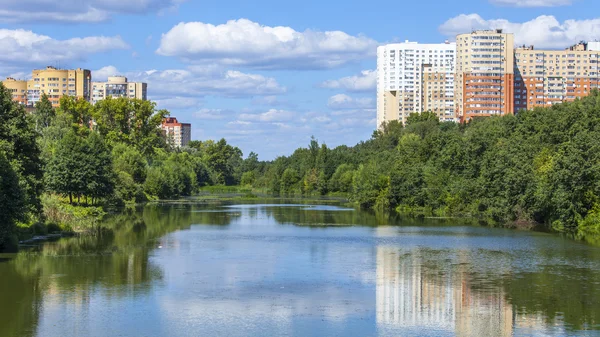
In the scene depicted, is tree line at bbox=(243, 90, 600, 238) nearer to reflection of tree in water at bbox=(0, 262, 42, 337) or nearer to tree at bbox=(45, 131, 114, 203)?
tree at bbox=(45, 131, 114, 203)

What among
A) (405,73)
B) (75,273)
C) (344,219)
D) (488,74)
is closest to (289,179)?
(405,73)

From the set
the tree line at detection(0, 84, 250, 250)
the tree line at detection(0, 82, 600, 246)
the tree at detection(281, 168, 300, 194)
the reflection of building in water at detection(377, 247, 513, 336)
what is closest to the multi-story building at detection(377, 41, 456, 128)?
the tree at detection(281, 168, 300, 194)

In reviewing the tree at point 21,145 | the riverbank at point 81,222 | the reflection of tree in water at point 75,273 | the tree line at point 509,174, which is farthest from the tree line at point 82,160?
the tree line at point 509,174

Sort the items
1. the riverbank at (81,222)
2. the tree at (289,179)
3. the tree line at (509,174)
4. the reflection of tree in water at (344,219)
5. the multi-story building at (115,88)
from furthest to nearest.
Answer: the multi-story building at (115,88) → the tree at (289,179) → the reflection of tree in water at (344,219) → the tree line at (509,174) → the riverbank at (81,222)

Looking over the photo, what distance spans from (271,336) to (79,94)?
521 ft

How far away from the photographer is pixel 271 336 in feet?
70.7

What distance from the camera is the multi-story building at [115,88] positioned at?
7594 inches

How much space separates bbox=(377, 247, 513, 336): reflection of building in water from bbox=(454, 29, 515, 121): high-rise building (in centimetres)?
10805

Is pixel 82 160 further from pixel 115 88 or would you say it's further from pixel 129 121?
pixel 115 88

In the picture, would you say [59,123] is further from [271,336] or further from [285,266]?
[271,336]

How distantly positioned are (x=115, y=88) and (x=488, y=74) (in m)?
95.3

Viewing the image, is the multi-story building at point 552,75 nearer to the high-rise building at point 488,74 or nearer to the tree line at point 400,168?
the high-rise building at point 488,74

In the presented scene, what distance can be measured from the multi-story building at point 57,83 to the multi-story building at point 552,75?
88.4m

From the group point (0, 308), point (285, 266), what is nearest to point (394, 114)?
point (285, 266)
